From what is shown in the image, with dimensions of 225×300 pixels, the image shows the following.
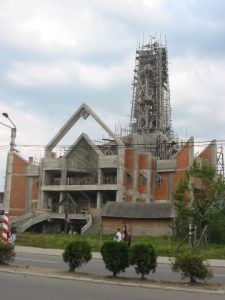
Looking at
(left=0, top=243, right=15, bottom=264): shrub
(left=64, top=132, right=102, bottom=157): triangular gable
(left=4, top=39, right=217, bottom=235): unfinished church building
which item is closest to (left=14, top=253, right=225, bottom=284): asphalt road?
(left=0, top=243, right=15, bottom=264): shrub

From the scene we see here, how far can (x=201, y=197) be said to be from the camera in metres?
30.9

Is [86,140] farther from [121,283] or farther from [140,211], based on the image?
[121,283]

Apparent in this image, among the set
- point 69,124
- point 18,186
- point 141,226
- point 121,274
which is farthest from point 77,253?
point 18,186

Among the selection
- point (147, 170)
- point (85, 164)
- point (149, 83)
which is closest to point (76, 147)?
point (85, 164)

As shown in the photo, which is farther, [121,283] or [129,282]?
[129,282]

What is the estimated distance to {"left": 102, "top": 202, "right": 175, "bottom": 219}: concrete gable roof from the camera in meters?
47.3

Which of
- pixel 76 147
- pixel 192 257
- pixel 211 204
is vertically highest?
pixel 76 147

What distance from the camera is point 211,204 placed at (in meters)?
31.0

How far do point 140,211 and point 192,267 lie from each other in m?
35.9

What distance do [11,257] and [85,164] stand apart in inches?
2122

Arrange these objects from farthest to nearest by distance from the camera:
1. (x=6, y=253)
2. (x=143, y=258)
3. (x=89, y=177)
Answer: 1. (x=89, y=177)
2. (x=6, y=253)
3. (x=143, y=258)

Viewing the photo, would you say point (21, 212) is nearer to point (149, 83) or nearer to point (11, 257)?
point (149, 83)

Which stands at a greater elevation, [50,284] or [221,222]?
[221,222]

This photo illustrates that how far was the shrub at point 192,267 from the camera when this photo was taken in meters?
12.8
